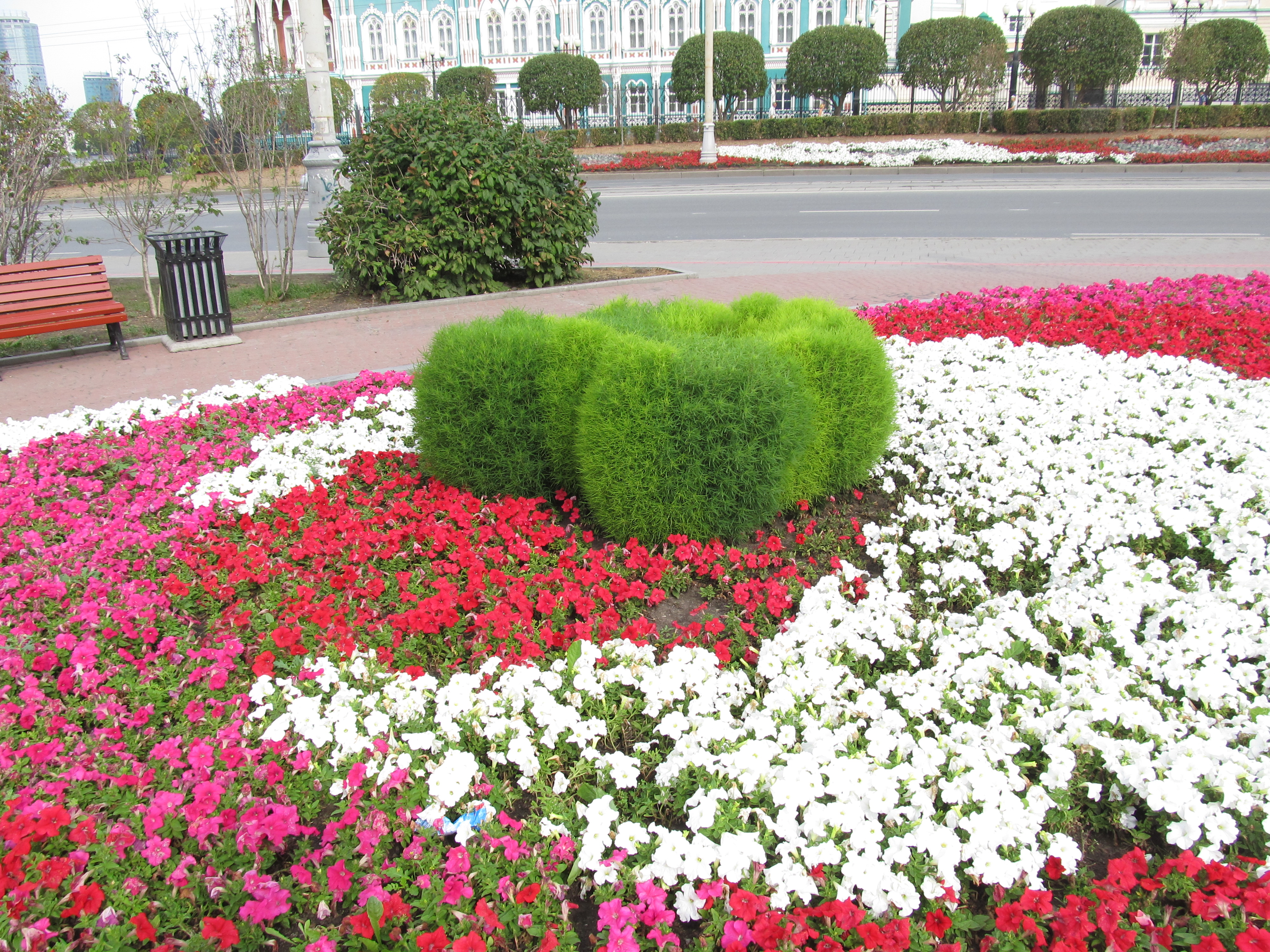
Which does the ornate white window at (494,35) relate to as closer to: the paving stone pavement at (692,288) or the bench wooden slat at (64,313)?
the paving stone pavement at (692,288)

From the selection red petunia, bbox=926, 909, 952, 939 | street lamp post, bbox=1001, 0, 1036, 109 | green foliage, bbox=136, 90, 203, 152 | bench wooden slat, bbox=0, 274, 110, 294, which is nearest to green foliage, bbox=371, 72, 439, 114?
green foliage, bbox=136, 90, 203, 152

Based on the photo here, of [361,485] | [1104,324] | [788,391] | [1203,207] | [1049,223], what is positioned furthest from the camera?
[1203,207]

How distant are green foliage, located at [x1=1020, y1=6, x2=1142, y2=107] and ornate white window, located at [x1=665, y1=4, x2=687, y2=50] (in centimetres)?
2216

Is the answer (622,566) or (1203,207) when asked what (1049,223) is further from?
(622,566)

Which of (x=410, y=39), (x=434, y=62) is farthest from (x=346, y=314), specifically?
(x=410, y=39)

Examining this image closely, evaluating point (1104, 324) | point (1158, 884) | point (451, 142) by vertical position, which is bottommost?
point (1158, 884)

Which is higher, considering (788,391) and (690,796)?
(788,391)

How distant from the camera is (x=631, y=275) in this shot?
11273 mm

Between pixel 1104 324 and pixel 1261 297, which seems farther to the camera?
pixel 1261 297

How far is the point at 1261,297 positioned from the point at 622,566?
7.11 m

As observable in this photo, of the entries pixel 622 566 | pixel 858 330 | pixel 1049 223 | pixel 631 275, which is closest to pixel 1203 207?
pixel 1049 223

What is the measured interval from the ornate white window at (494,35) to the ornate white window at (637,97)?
26.2 ft

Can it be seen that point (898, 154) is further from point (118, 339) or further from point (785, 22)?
point (118, 339)

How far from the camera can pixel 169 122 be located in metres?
9.77
